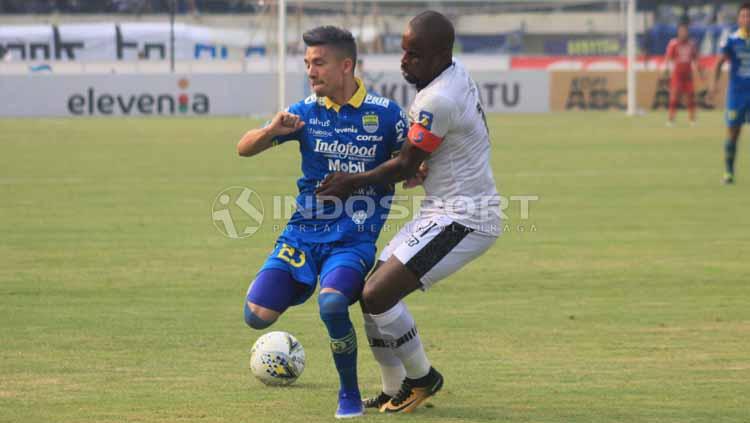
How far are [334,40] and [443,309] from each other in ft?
11.7

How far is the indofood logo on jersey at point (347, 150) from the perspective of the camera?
6859 millimetres

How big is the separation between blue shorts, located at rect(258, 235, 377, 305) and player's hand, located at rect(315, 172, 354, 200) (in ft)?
0.95

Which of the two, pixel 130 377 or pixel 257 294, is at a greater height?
pixel 257 294

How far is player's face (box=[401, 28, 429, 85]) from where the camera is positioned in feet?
21.6

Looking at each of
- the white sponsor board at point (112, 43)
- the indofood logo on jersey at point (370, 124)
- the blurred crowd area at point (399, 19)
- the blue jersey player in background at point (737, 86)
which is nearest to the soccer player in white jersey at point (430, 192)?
the indofood logo on jersey at point (370, 124)

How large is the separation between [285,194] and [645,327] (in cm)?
931

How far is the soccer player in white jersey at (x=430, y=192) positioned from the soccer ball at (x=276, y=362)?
0.68 metres

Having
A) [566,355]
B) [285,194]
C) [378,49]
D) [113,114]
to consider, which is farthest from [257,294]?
[378,49]

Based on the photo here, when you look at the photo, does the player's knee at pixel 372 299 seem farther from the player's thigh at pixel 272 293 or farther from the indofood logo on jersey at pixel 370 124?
the indofood logo on jersey at pixel 370 124

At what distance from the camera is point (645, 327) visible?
912 centimetres

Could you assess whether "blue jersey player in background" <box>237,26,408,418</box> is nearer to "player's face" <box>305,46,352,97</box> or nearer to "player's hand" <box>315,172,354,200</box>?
"player's face" <box>305,46,352,97</box>

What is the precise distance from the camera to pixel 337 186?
6.69m

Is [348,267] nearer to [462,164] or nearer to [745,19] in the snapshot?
[462,164]

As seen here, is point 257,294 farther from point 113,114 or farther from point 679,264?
point 113,114
